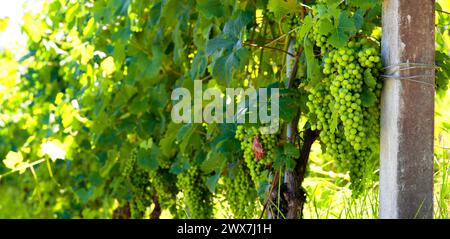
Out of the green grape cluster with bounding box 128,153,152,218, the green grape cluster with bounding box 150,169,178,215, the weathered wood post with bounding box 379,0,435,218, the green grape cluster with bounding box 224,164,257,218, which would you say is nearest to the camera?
the weathered wood post with bounding box 379,0,435,218

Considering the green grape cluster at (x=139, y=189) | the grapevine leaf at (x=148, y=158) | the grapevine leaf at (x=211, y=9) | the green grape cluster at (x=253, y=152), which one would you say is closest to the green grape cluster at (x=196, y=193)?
the grapevine leaf at (x=148, y=158)

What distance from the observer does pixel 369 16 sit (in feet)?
7.36

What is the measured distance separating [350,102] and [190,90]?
1159 millimetres

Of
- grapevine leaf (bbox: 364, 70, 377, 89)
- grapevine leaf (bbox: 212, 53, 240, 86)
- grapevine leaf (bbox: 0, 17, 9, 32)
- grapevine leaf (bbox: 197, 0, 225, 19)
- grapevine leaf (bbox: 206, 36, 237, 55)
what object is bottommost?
grapevine leaf (bbox: 364, 70, 377, 89)

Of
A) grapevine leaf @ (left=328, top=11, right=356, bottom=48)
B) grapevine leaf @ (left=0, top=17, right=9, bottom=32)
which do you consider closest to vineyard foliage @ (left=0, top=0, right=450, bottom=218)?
grapevine leaf @ (left=328, top=11, right=356, bottom=48)

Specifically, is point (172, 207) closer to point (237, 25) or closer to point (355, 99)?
point (237, 25)

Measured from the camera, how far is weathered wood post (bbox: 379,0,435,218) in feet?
6.19

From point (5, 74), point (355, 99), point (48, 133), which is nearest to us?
point (355, 99)

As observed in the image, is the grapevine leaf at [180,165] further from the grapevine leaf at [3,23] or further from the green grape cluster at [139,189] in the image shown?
the grapevine leaf at [3,23]

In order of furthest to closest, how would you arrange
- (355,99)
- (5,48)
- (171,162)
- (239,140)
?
(5,48) → (171,162) → (239,140) → (355,99)

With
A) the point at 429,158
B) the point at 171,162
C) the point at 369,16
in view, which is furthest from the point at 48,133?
the point at 429,158

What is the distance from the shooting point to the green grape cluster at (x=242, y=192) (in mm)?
2656

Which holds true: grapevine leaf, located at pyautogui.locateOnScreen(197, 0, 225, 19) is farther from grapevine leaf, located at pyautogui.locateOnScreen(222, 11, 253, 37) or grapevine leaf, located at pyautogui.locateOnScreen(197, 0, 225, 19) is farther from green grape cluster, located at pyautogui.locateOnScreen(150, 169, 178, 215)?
green grape cluster, located at pyautogui.locateOnScreen(150, 169, 178, 215)
